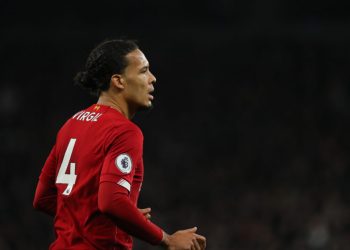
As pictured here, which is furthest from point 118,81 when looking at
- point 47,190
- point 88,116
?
point 47,190

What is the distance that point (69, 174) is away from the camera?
294cm

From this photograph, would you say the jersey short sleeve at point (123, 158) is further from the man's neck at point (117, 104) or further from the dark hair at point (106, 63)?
the dark hair at point (106, 63)

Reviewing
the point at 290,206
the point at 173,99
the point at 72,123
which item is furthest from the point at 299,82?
the point at 72,123

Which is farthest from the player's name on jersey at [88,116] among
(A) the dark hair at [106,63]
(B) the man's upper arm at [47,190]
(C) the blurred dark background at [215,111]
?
(C) the blurred dark background at [215,111]

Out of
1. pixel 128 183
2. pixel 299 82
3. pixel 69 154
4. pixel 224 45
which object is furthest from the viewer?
pixel 224 45

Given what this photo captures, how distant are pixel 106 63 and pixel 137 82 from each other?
148 millimetres

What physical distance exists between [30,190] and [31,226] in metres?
0.96

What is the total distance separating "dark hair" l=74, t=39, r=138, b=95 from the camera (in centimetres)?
304

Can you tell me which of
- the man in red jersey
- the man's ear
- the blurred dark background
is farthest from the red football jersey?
the blurred dark background

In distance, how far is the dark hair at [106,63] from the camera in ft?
9.98

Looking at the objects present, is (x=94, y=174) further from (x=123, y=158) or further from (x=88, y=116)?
(x=88, y=116)

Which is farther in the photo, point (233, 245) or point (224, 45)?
point (224, 45)

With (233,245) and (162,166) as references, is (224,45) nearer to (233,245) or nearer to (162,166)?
(162,166)

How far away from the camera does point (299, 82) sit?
39.8ft
